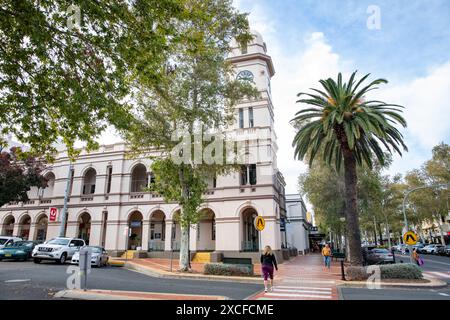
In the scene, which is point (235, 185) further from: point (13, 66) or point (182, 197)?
point (13, 66)

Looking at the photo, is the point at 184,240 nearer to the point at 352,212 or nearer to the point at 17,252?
the point at 352,212

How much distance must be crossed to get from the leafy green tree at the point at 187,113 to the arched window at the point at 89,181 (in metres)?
18.2

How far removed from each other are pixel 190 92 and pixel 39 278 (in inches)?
470

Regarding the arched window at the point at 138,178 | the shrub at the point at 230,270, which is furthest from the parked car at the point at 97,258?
the arched window at the point at 138,178

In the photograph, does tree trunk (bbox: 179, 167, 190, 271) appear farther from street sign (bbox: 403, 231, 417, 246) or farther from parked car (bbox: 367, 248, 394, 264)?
parked car (bbox: 367, 248, 394, 264)

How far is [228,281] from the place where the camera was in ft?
47.8

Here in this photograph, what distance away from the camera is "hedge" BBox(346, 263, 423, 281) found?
1429 centimetres

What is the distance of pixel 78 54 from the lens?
9148mm

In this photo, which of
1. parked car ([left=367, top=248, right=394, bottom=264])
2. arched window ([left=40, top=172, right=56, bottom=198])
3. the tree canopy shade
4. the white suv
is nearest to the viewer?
the tree canopy shade

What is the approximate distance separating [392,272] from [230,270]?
26.1ft

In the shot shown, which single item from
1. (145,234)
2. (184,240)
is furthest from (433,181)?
(184,240)

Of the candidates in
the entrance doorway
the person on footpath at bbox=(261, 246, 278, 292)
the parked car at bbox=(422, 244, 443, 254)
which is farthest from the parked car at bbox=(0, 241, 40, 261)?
the parked car at bbox=(422, 244, 443, 254)

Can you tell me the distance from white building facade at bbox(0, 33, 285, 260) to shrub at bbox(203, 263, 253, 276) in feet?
29.7
